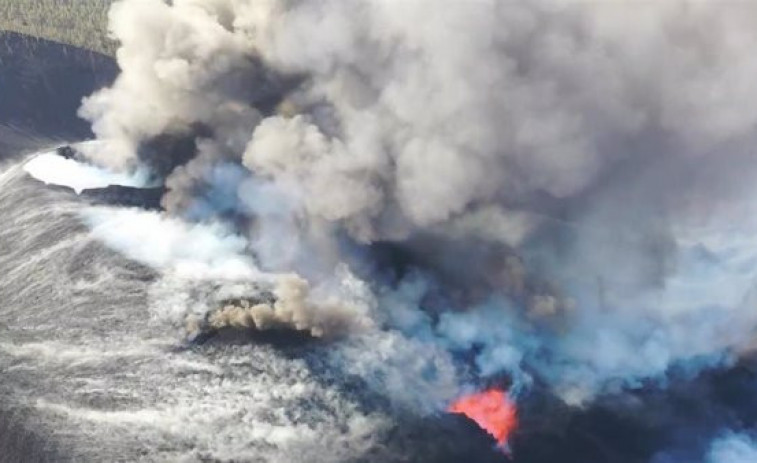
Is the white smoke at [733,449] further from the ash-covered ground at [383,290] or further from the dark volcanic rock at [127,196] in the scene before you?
the dark volcanic rock at [127,196]

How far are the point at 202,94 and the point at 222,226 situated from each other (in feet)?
72.8

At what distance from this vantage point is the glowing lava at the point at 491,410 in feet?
247

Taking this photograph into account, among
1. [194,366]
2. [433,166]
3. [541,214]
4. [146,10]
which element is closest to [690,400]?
[541,214]

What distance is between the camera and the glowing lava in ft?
247

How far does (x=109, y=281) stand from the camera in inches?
3900

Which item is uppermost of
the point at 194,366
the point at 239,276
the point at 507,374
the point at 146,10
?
the point at 146,10

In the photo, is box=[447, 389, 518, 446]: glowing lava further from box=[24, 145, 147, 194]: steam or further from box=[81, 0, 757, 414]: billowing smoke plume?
box=[24, 145, 147, 194]: steam

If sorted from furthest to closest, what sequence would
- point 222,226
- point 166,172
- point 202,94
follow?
1. point 166,172
2. point 202,94
3. point 222,226

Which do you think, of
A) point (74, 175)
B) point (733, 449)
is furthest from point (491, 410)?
point (74, 175)

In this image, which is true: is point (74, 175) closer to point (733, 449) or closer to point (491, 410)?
point (491, 410)

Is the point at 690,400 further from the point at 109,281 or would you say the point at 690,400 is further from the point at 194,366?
the point at 109,281

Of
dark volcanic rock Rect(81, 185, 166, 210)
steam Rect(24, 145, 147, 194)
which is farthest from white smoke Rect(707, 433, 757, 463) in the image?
steam Rect(24, 145, 147, 194)

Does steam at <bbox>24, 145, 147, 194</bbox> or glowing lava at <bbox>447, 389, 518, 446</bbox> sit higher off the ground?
steam at <bbox>24, 145, 147, 194</bbox>

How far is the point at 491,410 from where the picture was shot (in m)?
77.7
